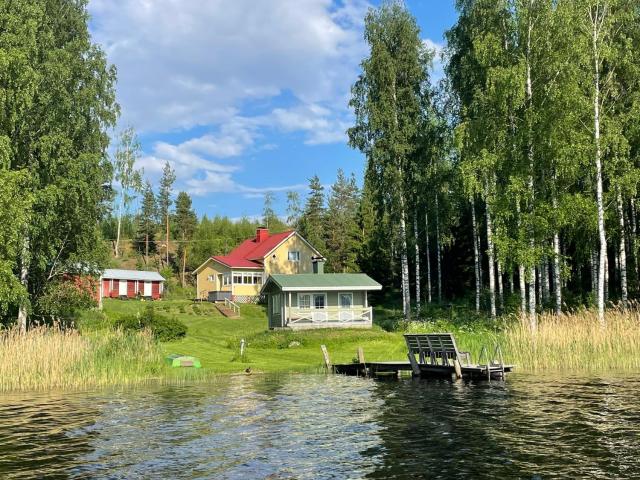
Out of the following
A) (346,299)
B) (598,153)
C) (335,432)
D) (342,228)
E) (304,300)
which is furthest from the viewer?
(342,228)

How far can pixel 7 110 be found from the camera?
2781cm

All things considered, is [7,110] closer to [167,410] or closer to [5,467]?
[167,410]

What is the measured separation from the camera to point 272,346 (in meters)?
37.8

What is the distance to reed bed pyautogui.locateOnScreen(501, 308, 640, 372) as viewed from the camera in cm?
2231

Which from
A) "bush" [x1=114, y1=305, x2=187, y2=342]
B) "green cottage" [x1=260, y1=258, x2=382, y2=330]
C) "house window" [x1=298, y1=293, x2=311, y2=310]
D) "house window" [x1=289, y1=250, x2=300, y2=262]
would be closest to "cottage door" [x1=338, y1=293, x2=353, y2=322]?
"green cottage" [x1=260, y1=258, x2=382, y2=330]

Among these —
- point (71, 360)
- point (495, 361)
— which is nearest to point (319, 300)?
A: point (495, 361)

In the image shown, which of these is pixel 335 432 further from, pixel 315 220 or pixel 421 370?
pixel 315 220

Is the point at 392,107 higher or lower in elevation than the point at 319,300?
higher

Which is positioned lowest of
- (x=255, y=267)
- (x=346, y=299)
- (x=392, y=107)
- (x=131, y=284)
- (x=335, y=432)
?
(x=335, y=432)

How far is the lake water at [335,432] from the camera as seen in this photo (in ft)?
33.5

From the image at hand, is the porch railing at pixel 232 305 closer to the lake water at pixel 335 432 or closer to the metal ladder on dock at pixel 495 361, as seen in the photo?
the metal ladder on dock at pixel 495 361

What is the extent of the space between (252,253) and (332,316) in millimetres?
27872

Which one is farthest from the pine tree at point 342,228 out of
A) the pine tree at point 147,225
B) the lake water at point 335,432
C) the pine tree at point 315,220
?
the lake water at point 335,432

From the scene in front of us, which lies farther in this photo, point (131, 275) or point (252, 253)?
point (252, 253)
